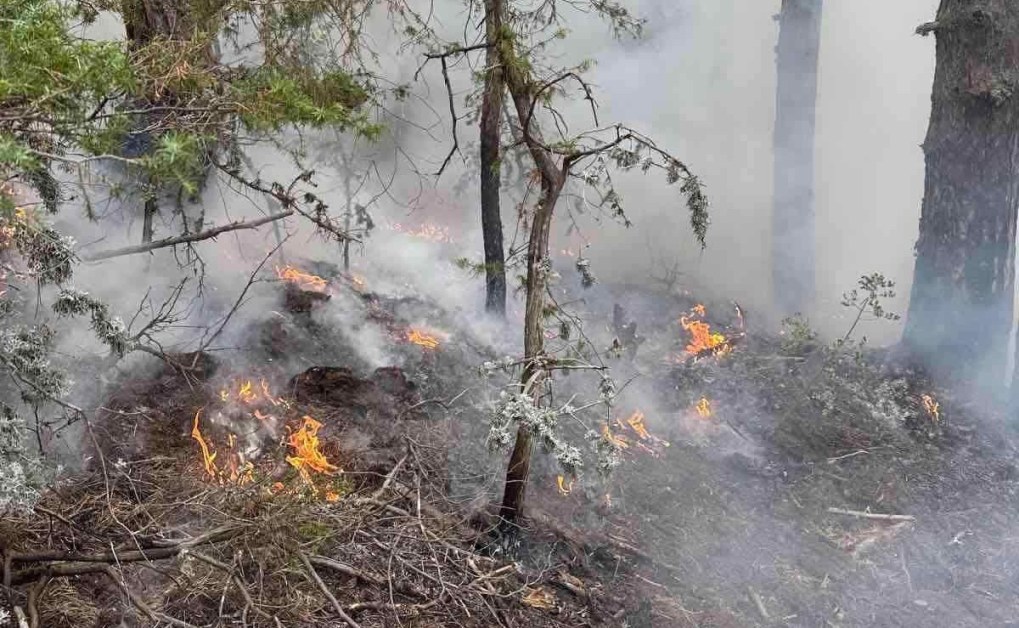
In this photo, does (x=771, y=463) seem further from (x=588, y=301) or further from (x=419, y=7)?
(x=419, y=7)

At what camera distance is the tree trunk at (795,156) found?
10.6m

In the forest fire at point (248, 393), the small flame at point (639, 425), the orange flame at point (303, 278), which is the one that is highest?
the orange flame at point (303, 278)

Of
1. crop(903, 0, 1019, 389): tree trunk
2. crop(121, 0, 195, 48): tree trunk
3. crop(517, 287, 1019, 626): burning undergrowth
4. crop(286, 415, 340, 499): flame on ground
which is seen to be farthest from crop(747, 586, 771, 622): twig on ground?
crop(121, 0, 195, 48): tree trunk

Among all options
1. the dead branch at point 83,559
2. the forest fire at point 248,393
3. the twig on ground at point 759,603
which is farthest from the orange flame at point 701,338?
the dead branch at point 83,559

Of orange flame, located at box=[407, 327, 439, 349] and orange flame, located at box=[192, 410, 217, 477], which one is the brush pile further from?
orange flame, located at box=[407, 327, 439, 349]

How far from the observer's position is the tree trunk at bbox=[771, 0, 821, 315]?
10586 mm

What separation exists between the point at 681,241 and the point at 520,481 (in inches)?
324

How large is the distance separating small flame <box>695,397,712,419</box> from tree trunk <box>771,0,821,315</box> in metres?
3.73

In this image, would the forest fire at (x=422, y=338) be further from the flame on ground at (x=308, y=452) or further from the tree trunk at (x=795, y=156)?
the tree trunk at (x=795, y=156)

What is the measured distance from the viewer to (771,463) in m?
7.34

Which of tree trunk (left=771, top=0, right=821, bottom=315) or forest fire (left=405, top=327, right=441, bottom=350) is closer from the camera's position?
forest fire (left=405, top=327, right=441, bottom=350)

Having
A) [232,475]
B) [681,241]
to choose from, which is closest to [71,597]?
[232,475]

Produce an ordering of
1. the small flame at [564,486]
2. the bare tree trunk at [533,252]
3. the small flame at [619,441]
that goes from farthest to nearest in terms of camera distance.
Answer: the small flame at [619,441] < the small flame at [564,486] < the bare tree trunk at [533,252]

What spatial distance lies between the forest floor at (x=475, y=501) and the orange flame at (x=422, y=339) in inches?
1.5
